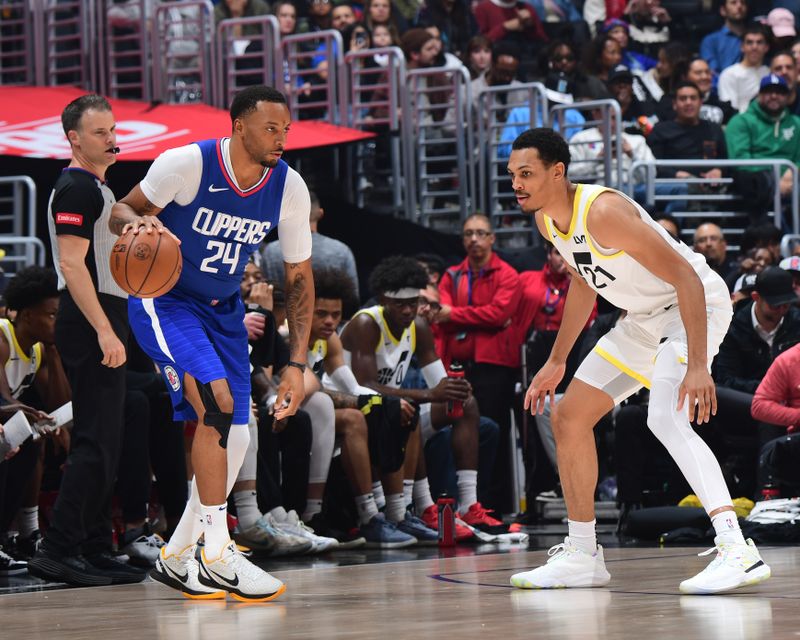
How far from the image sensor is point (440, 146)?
13.8 metres

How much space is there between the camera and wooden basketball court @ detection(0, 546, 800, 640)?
4.43 meters

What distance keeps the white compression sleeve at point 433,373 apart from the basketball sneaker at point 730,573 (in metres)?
4.33

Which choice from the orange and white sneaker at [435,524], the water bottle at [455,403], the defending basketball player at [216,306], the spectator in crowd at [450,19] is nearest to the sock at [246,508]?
the orange and white sneaker at [435,524]

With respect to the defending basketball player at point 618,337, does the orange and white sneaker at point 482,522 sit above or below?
below

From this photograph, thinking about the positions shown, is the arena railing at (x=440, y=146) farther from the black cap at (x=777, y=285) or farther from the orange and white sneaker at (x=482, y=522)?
the orange and white sneaker at (x=482, y=522)

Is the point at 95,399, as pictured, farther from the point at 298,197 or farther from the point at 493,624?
the point at 493,624

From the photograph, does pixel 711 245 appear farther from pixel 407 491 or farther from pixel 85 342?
pixel 85 342

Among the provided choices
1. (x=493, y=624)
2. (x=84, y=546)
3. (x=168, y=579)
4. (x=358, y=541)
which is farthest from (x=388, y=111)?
(x=493, y=624)

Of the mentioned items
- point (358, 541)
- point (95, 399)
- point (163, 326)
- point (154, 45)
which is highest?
point (154, 45)

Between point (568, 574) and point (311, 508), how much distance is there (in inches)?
125

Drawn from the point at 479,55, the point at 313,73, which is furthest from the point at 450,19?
the point at 313,73

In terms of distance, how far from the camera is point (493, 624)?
4.60 meters

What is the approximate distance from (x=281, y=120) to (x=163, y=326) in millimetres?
979

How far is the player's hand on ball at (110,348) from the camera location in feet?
20.2
